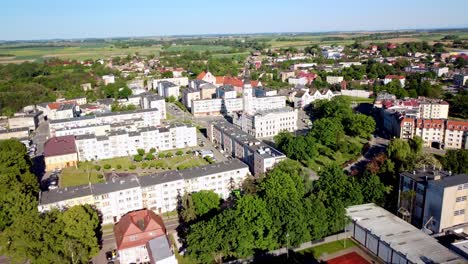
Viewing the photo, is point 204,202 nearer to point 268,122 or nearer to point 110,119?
point 268,122

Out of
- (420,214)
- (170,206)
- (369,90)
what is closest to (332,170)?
(420,214)

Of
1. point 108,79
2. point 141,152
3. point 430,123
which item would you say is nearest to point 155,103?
point 141,152

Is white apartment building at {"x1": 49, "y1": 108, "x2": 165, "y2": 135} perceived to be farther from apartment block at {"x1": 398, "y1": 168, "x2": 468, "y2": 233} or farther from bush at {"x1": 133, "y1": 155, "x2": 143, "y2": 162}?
apartment block at {"x1": 398, "y1": 168, "x2": 468, "y2": 233}

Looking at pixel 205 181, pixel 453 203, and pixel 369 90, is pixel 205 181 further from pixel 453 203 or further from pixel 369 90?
pixel 369 90

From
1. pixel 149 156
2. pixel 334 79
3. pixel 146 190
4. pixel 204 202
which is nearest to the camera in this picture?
pixel 204 202

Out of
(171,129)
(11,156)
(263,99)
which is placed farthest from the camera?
(263,99)

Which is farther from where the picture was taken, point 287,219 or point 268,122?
point 268,122

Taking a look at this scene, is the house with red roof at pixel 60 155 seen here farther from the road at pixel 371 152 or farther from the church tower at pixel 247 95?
the road at pixel 371 152

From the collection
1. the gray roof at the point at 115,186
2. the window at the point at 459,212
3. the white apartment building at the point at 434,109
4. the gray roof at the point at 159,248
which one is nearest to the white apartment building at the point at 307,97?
the white apartment building at the point at 434,109
